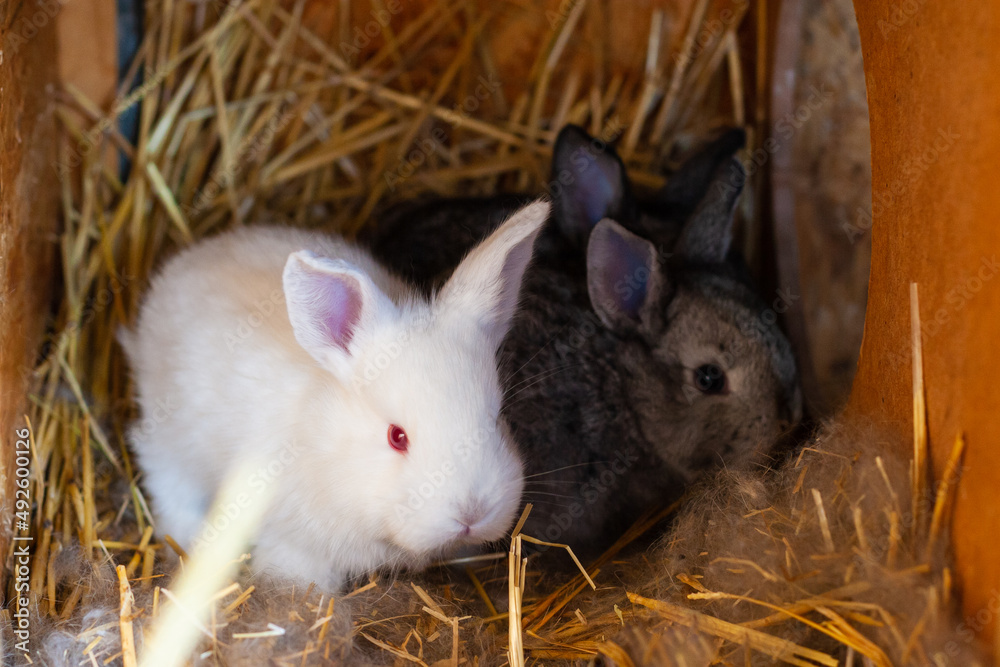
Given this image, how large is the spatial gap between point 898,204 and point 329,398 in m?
1.71

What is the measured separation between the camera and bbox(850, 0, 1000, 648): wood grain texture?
1.78m

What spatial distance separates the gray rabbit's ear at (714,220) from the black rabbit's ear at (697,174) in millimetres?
120

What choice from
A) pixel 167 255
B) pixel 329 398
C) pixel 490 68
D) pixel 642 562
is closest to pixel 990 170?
pixel 642 562

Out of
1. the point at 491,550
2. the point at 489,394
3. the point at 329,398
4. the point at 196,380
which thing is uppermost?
the point at 489,394

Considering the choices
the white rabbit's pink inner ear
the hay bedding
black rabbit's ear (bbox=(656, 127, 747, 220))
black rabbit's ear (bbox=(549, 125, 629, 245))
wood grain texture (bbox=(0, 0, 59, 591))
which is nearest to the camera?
the hay bedding

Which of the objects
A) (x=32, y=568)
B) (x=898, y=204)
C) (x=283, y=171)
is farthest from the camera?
(x=283, y=171)

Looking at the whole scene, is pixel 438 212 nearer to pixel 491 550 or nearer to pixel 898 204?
pixel 491 550

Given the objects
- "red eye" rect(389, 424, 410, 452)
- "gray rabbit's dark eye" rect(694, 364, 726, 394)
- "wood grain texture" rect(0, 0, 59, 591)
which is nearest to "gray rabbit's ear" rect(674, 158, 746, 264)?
"gray rabbit's dark eye" rect(694, 364, 726, 394)

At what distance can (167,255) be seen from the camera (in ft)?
10.8

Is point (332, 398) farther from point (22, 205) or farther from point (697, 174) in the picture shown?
point (697, 174)

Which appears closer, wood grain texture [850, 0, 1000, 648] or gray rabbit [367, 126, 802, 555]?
wood grain texture [850, 0, 1000, 648]

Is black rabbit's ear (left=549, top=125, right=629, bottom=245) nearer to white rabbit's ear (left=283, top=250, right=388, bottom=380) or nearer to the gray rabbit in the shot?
the gray rabbit

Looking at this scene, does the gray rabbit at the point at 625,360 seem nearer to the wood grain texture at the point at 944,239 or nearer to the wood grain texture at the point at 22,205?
the wood grain texture at the point at 944,239

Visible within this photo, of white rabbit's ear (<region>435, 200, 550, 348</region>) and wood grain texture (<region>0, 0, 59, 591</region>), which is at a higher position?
white rabbit's ear (<region>435, 200, 550, 348</region>)
